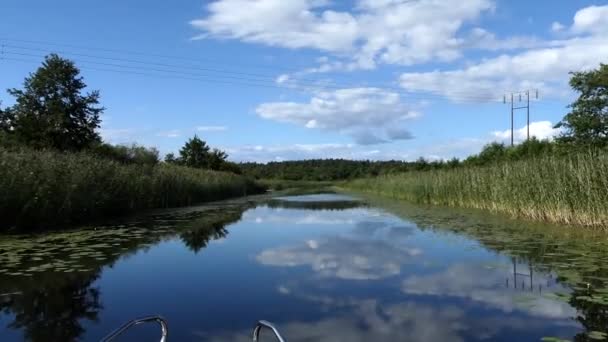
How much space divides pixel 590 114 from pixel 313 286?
1673cm

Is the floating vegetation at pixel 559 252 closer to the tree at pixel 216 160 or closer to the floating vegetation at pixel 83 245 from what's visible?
the floating vegetation at pixel 83 245

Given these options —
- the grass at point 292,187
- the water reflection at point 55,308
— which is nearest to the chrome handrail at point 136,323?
the water reflection at point 55,308

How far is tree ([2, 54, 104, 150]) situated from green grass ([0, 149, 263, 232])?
8.36 m

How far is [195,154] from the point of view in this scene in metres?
56.1

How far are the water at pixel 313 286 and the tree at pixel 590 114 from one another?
948cm

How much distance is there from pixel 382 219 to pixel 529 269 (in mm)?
9644

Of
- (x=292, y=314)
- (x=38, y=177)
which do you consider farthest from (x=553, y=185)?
(x=38, y=177)

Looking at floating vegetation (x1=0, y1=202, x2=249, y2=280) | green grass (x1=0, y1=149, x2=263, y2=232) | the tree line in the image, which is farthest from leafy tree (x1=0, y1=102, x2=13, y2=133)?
floating vegetation (x1=0, y1=202, x2=249, y2=280)

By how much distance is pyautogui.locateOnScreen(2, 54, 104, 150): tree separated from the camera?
27.0 meters

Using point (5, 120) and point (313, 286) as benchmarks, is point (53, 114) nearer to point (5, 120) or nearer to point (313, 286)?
point (5, 120)

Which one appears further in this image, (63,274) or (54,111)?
(54,111)

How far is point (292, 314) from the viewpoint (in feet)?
17.3

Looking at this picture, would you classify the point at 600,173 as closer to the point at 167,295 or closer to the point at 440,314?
the point at 440,314

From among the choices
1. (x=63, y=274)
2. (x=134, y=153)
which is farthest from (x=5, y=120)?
(x=63, y=274)
